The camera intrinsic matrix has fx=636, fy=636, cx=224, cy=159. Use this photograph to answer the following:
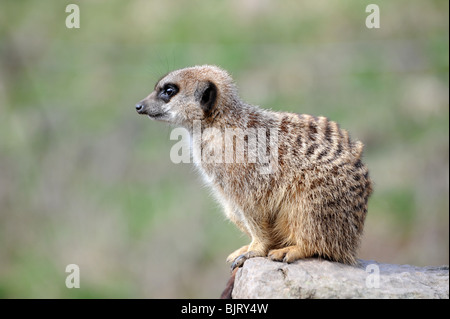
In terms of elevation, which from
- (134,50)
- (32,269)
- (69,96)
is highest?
(134,50)

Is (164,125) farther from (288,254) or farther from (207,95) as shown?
(288,254)

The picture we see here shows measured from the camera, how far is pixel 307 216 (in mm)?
3832

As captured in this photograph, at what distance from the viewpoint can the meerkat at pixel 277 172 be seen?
12.7 feet

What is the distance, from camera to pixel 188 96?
4.18 m

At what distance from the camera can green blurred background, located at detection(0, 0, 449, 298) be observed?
8.08 m

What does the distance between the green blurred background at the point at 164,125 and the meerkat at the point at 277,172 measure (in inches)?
120

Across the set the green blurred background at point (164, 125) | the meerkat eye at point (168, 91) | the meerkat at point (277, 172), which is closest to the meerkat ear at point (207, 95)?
the meerkat at point (277, 172)

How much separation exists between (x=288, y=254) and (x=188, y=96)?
1216 mm

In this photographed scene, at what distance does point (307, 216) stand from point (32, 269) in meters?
5.88

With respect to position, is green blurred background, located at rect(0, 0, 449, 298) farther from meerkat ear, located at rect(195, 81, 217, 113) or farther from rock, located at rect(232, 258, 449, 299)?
rock, located at rect(232, 258, 449, 299)

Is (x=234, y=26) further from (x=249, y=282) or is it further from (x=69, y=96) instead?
(x=249, y=282)

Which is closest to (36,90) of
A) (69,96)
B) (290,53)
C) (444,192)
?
(69,96)

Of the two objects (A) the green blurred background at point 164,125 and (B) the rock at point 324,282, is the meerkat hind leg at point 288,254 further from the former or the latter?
(A) the green blurred background at point 164,125

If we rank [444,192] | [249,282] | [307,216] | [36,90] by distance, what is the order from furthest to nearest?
[36,90] < [444,192] < [307,216] < [249,282]
